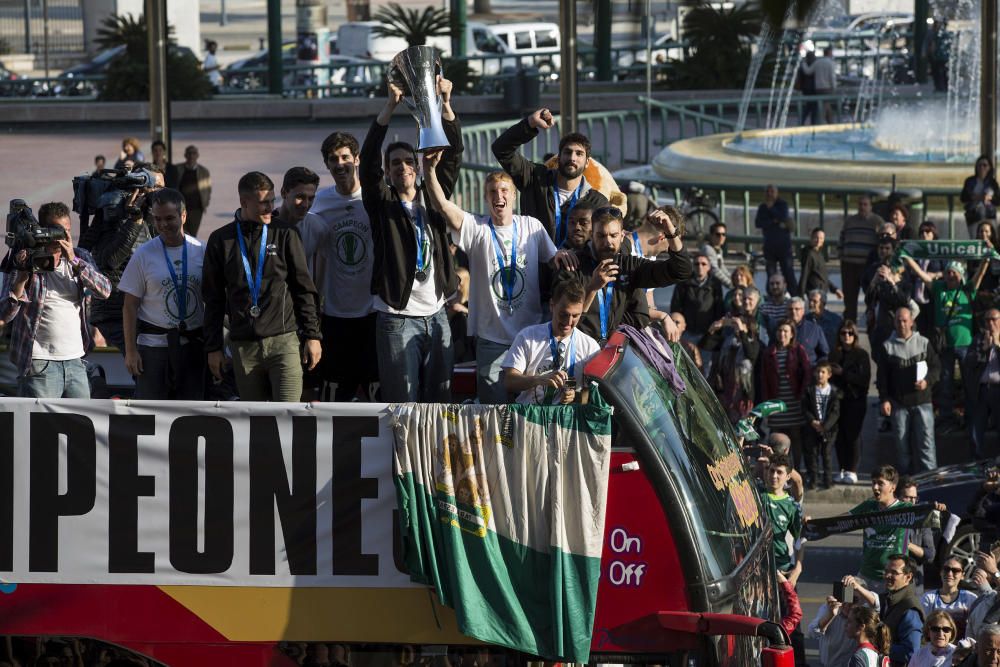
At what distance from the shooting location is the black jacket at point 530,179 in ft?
32.6

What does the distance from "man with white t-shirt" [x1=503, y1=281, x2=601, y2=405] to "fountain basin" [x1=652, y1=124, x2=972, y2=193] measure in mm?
15242

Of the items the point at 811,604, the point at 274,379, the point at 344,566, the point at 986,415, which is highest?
the point at 274,379

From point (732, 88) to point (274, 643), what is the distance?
112ft

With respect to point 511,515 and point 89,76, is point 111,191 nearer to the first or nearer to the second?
point 511,515

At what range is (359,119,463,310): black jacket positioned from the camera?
27.7ft

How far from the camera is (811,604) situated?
1361 cm

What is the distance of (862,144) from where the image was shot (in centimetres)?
3062

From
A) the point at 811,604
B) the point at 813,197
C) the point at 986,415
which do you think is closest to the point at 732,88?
the point at 813,197

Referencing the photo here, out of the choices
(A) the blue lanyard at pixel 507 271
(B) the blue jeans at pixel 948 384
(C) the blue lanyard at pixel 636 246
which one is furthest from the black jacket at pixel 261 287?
(B) the blue jeans at pixel 948 384

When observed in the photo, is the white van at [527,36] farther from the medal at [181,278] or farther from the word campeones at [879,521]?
the medal at [181,278]

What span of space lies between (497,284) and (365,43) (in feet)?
128

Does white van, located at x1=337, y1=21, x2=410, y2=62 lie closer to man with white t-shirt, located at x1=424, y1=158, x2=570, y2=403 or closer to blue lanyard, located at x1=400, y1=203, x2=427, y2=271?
man with white t-shirt, located at x1=424, y1=158, x2=570, y2=403

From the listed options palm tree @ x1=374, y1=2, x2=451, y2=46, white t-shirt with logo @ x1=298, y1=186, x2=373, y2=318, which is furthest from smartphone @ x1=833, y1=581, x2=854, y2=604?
palm tree @ x1=374, y1=2, x2=451, y2=46

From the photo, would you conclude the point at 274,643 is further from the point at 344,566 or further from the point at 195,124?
the point at 195,124
